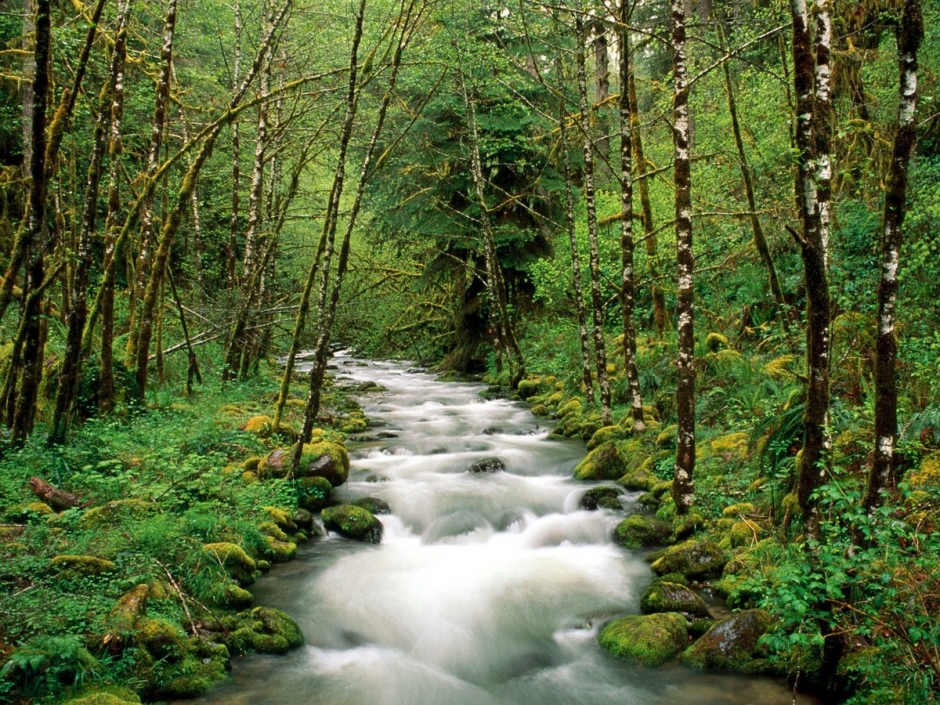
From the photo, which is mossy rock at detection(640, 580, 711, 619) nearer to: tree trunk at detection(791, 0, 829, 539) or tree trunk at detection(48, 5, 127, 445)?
tree trunk at detection(791, 0, 829, 539)

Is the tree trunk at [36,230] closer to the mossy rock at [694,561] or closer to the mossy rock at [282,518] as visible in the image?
the mossy rock at [282,518]

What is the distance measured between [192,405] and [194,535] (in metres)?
5.15

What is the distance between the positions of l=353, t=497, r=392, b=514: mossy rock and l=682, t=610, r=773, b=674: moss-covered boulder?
5030mm

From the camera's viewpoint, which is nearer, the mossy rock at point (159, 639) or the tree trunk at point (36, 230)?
the mossy rock at point (159, 639)

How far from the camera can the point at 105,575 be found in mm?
5656

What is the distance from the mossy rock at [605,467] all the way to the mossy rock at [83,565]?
23.2ft

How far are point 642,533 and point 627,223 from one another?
4792 millimetres

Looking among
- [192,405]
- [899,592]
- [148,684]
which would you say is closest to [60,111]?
[192,405]

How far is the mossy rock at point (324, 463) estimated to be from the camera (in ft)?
32.7

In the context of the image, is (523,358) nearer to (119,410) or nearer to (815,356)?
(119,410)

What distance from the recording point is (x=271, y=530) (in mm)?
8312

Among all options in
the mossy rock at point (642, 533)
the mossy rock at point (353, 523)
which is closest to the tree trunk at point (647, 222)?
the mossy rock at point (642, 533)

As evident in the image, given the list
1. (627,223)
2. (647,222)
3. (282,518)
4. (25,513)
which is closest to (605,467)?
(627,223)

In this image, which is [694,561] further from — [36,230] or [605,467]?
[36,230]
